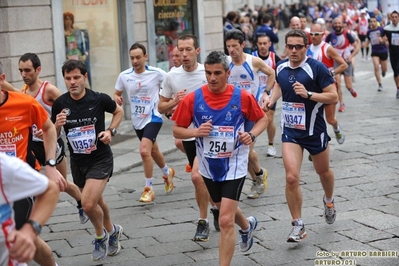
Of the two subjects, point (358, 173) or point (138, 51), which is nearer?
point (138, 51)

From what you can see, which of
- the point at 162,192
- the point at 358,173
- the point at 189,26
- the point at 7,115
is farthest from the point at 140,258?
the point at 189,26

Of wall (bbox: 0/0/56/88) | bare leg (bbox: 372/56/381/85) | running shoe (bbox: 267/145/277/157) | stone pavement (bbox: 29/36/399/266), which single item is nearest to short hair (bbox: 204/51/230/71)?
stone pavement (bbox: 29/36/399/266)

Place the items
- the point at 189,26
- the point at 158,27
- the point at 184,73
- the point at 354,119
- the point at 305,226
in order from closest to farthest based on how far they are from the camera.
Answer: the point at 305,226 < the point at 184,73 < the point at 354,119 < the point at 158,27 < the point at 189,26

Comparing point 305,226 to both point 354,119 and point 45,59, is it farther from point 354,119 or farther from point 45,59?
point 354,119

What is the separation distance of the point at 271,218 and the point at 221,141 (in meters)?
1.99

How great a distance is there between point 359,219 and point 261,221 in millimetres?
916

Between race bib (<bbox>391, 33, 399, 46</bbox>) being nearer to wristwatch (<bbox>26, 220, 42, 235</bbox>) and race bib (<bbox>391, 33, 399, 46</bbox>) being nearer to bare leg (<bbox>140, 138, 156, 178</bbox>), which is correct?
bare leg (<bbox>140, 138, 156, 178</bbox>)

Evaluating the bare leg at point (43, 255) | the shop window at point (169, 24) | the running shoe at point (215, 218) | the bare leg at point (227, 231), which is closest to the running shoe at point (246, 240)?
the bare leg at point (227, 231)

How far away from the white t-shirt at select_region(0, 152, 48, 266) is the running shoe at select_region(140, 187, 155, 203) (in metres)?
5.28

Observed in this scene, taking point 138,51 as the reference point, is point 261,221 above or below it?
below

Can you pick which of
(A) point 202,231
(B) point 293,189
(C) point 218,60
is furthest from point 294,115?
(C) point 218,60

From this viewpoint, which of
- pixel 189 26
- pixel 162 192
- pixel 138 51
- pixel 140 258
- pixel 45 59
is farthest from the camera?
pixel 189 26

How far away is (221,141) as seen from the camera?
633 centimetres

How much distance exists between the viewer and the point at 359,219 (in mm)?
7828
